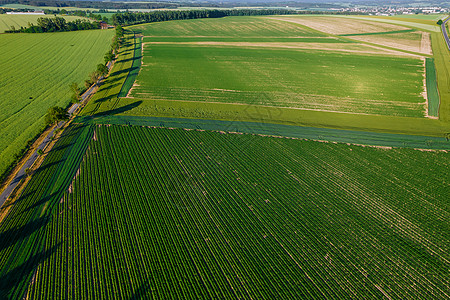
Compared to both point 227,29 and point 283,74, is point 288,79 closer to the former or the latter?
point 283,74

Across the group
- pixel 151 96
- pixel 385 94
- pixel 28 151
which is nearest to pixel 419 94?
pixel 385 94

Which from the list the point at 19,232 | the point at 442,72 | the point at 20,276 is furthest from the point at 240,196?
the point at 442,72

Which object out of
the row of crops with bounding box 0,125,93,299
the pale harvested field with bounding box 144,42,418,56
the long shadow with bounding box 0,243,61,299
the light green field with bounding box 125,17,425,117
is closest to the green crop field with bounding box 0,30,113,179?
the row of crops with bounding box 0,125,93,299

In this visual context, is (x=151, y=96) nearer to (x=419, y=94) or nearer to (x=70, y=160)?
(x=70, y=160)

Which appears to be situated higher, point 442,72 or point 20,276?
point 442,72

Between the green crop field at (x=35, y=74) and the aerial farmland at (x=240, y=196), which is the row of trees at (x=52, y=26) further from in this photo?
the aerial farmland at (x=240, y=196)

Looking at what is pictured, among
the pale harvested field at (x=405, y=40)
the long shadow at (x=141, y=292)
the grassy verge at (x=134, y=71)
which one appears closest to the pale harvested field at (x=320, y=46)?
the grassy verge at (x=134, y=71)
